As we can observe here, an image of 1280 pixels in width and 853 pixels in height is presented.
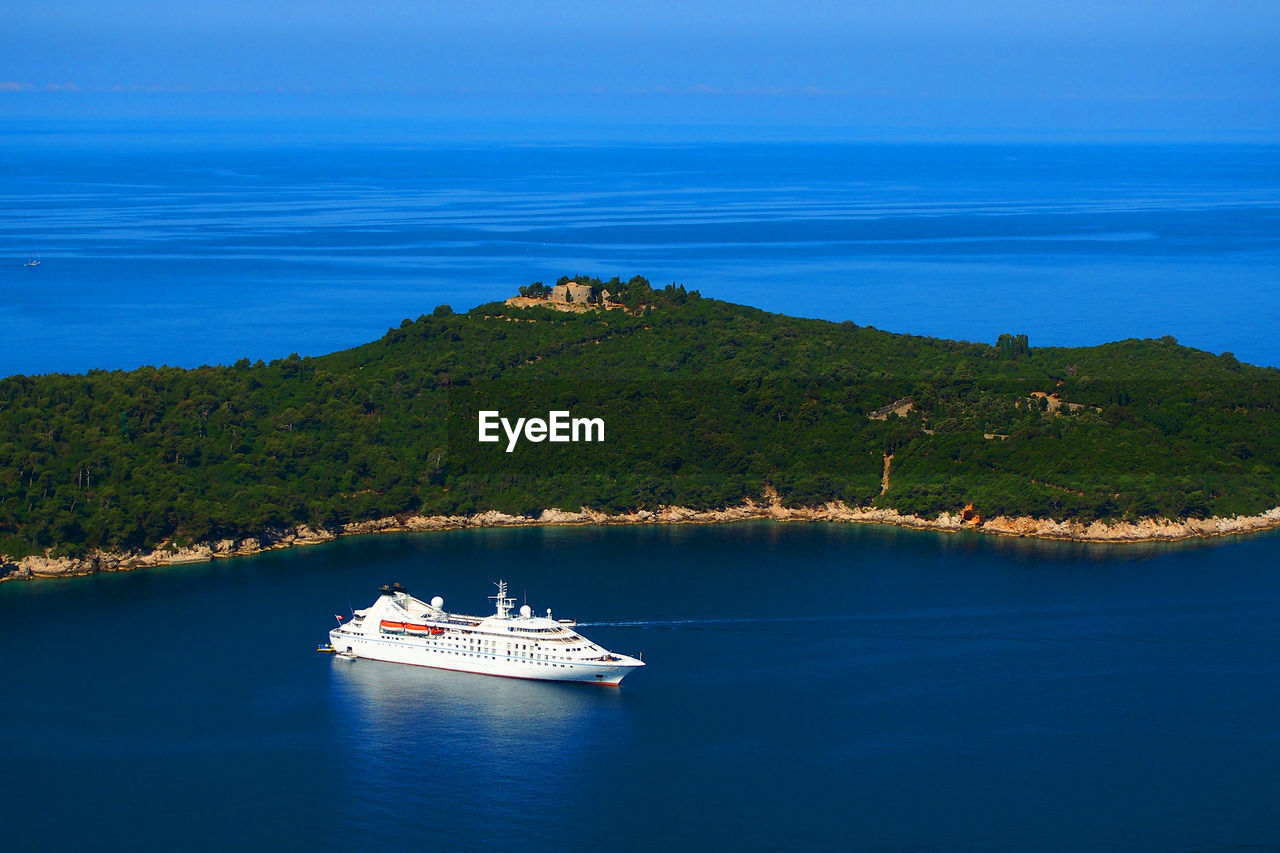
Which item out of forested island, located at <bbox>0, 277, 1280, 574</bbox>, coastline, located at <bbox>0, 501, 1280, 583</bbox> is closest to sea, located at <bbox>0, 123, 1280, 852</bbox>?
coastline, located at <bbox>0, 501, 1280, 583</bbox>

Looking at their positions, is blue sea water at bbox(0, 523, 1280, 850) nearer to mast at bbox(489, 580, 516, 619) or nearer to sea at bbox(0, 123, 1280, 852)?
sea at bbox(0, 123, 1280, 852)

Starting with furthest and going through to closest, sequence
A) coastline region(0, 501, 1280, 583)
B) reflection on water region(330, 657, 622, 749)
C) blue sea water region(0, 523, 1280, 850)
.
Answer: coastline region(0, 501, 1280, 583) < reflection on water region(330, 657, 622, 749) < blue sea water region(0, 523, 1280, 850)

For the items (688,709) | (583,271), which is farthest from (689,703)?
(583,271)

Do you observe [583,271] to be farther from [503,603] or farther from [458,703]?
[458,703]

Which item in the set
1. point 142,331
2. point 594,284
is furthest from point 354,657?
point 142,331

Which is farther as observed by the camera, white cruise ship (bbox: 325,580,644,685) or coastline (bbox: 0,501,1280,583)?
coastline (bbox: 0,501,1280,583)

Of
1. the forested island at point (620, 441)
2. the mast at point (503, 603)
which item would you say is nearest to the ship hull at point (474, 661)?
the mast at point (503, 603)
